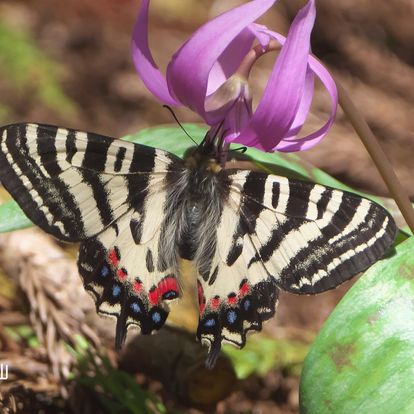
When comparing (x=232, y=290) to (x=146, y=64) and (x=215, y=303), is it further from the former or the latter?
(x=146, y=64)

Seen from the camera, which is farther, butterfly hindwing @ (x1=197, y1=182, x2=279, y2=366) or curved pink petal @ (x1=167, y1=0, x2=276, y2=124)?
butterfly hindwing @ (x1=197, y1=182, x2=279, y2=366)

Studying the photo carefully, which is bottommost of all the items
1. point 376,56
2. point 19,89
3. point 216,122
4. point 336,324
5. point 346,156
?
point 336,324

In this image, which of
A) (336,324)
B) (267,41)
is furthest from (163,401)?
(267,41)

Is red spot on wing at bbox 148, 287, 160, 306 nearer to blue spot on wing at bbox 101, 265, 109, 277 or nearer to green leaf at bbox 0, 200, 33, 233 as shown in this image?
blue spot on wing at bbox 101, 265, 109, 277

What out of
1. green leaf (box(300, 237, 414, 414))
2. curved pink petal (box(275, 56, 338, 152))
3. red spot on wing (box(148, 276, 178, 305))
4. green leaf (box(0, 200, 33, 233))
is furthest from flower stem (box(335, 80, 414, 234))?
green leaf (box(0, 200, 33, 233))

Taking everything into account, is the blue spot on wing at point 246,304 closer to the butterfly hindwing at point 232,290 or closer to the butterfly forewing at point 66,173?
the butterfly hindwing at point 232,290

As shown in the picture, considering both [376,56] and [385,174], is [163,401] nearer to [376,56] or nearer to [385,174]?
[385,174]

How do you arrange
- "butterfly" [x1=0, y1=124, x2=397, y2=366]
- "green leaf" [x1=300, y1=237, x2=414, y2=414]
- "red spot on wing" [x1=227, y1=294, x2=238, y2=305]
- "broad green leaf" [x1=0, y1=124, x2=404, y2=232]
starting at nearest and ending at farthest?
"green leaf" [x1=300, y1=237, x2=414, y2=414], "butterfly" [x1=0, y1=124, x2=397, y2=366], "red spot on wing" [x1=227, y1=294, x2=238, y2=305], "broad green leaf" [x1=0, y1=124, x2=404, y2=232]

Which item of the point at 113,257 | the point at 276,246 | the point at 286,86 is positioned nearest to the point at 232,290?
the point at 276,246
